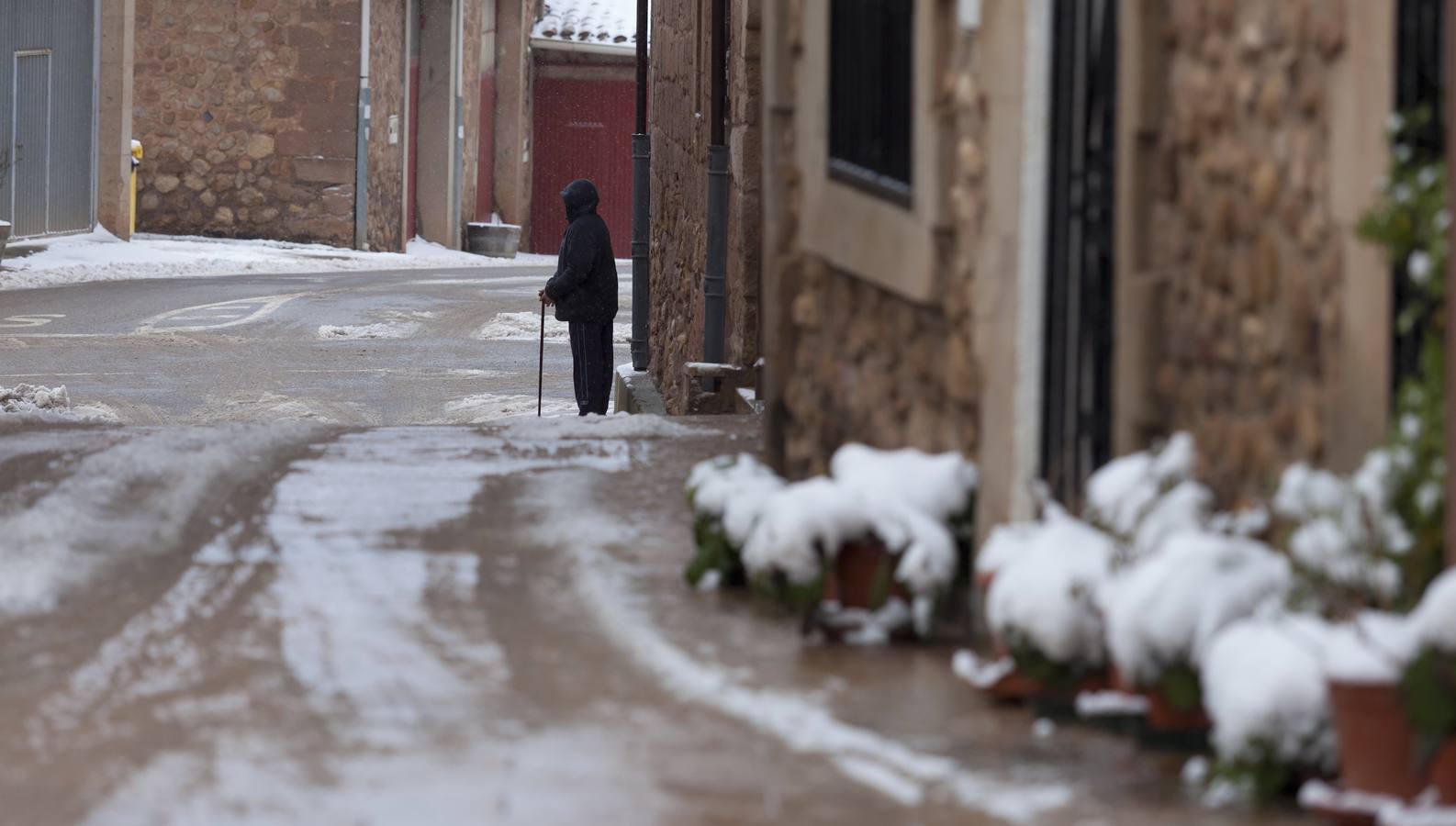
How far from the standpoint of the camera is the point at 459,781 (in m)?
3.67

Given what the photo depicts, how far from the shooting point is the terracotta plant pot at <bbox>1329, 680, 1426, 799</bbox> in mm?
3199

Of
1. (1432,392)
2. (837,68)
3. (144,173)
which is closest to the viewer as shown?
(1432,392)

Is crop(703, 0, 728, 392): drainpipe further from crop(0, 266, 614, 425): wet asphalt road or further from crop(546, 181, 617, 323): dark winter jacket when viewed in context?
crop(0, 266, 614, 425): wet asphalt road

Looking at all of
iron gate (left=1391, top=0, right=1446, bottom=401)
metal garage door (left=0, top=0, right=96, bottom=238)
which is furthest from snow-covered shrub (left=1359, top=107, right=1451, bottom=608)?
metal garage door (left=0, top=0, right=96, bottom=238)

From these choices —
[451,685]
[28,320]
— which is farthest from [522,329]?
[451,685]

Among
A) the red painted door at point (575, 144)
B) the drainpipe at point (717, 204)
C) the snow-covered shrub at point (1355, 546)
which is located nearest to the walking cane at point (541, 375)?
the drainpipe at point (717, 204)

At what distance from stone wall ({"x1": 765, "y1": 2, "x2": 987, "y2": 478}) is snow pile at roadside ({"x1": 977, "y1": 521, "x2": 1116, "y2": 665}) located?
0.71 meters

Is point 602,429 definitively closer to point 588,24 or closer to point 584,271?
point 584,271

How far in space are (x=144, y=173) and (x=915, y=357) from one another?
2396cm

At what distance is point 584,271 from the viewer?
1270cm

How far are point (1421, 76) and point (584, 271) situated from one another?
30.9 ft

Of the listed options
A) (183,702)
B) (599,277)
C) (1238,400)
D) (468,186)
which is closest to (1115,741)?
(1238,400)

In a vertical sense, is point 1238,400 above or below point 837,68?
below

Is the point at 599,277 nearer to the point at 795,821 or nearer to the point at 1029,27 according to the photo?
the point at 1029,27
